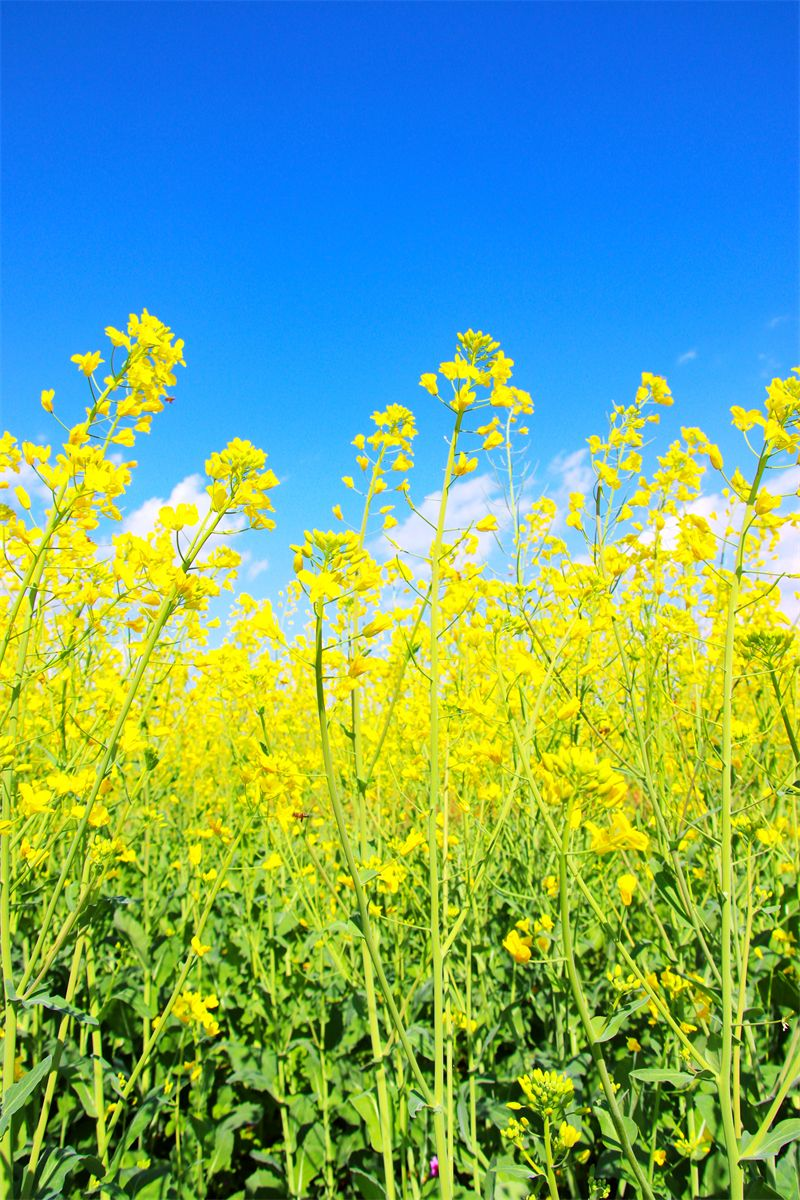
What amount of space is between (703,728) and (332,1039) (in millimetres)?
2085

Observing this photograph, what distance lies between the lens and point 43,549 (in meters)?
1.80

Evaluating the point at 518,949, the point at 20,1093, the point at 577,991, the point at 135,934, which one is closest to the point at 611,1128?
the point at 518,949

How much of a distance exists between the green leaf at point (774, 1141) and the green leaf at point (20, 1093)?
1.52 m

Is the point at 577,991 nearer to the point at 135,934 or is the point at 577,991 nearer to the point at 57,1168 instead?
the point at 57,1168

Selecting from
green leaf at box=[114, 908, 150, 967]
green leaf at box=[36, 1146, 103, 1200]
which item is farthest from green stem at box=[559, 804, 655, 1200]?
green leaf at box=[114, 908, 150, 967]

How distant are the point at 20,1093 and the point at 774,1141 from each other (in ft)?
5.26

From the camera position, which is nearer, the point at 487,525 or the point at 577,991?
the point at 577,991

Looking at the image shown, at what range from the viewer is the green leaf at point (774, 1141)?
4.63 ft

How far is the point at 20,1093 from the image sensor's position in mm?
1572

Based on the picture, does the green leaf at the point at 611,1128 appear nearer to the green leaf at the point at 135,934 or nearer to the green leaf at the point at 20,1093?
the green leaf at the point at 20,1093

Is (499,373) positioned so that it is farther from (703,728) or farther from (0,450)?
(0,450)

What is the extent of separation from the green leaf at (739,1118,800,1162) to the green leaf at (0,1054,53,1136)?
1.52 metres

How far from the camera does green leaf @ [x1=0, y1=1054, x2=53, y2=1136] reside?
1.53 meters

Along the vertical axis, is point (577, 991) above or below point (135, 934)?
above
